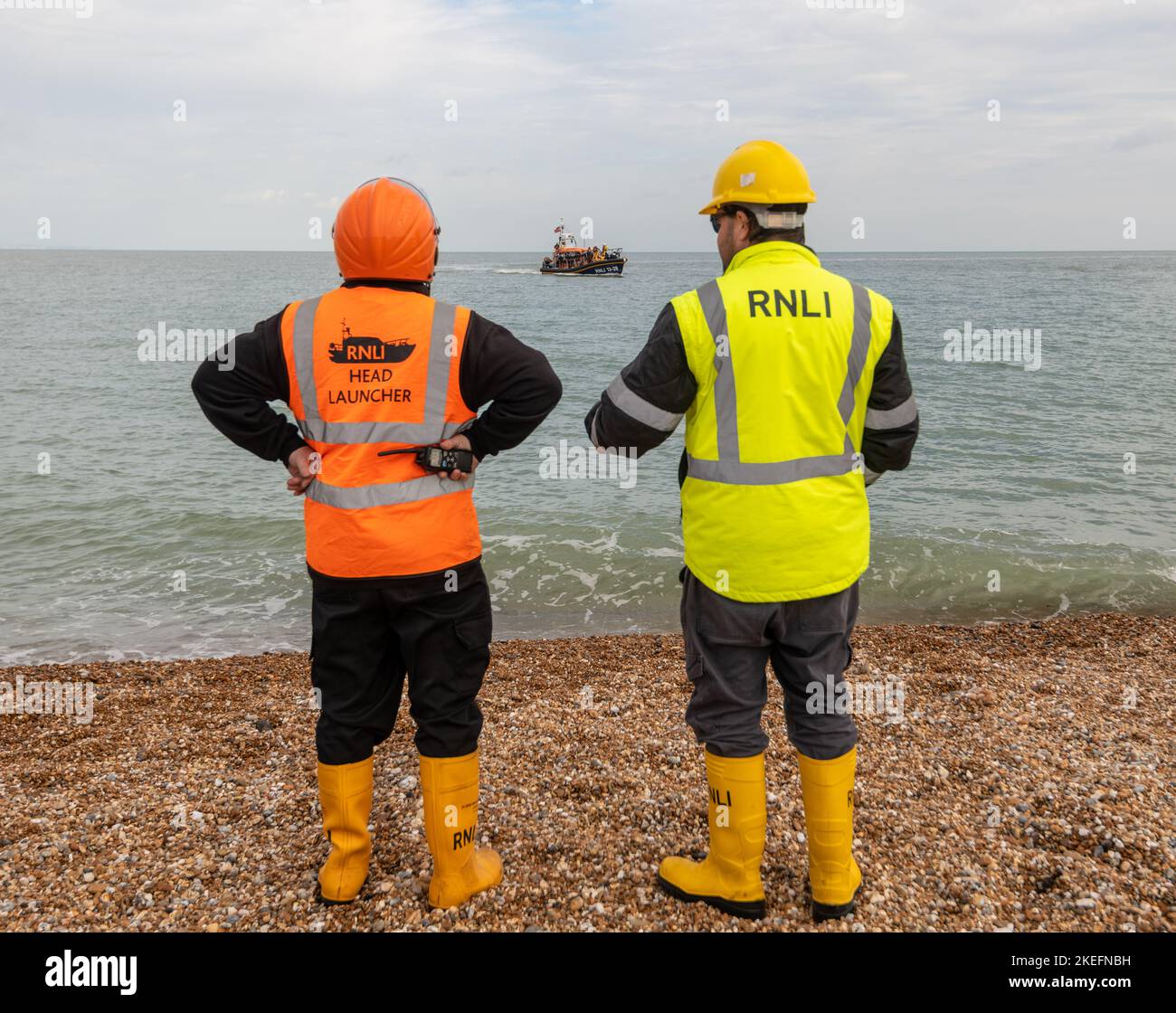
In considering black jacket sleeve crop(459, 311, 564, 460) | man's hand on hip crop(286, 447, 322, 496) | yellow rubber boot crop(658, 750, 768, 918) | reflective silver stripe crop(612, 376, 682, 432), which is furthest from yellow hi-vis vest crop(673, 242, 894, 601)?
man's hand on hip crop(286, 447, 322, 496)

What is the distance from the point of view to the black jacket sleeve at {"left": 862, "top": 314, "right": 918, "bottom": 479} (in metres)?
2.79

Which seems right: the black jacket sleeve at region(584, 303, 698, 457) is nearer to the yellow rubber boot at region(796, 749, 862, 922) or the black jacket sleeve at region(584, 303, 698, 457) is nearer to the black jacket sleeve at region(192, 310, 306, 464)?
the black jacket sleeve at region(192, 310, 306, 464)

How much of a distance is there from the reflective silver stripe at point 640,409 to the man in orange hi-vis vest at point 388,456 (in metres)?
0.30

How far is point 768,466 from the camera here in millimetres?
2701

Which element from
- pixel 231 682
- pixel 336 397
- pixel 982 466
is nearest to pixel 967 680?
pixel 336 397

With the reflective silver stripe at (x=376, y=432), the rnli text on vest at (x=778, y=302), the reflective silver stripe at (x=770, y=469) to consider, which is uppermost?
the rnli text on vest at (x=778, y=302)

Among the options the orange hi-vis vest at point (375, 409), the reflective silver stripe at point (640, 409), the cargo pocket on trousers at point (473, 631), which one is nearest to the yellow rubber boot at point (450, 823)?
the cargo pocket on trousers at point (473, 631)

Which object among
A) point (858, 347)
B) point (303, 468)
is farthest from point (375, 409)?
point (858, 347)

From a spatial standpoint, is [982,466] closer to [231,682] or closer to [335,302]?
[231,682]

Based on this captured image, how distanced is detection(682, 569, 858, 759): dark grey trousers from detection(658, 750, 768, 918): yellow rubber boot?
8cm

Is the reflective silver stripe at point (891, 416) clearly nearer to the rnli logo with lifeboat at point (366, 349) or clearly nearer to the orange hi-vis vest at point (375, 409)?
the orange hi-vis vest at point (375, 409)

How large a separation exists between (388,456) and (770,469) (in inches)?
48.8

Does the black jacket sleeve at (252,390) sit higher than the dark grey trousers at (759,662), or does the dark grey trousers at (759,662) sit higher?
the black jacket sleeve at (252,390)

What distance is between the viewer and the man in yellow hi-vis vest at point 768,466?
2621 millimetres
